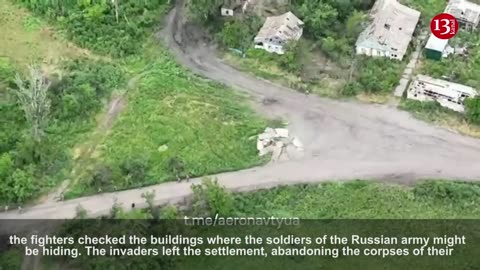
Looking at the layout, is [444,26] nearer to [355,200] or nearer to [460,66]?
[460,66]

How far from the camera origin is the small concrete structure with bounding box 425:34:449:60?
28.6 meters

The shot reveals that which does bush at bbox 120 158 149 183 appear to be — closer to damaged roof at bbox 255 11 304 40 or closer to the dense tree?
the dense tree

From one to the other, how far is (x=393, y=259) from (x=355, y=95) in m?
7.91

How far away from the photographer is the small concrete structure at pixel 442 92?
26344 millimetres

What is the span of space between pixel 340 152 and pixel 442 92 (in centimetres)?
482

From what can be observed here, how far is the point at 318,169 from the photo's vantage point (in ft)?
79.3

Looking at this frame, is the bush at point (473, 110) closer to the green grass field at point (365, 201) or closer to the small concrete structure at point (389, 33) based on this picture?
the green grass field at point (365, 201)

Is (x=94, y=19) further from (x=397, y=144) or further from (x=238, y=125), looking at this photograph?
(x=397, y=144)

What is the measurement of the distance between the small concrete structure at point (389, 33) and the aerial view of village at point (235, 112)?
0.26 feet

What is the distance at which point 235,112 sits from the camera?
2673cm

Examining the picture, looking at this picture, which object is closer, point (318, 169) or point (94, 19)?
point (318, 169)

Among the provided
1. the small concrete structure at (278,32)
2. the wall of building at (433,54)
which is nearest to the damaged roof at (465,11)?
the wall of building at (433,54)

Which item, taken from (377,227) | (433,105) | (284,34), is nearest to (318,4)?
(284,34)

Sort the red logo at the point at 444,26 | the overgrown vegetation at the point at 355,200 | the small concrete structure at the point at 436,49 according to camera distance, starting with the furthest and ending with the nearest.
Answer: the red logo at the point at 444,26, the small concrete structure at the point at 436,49, the overgrown vegetation at the point at 355,200
